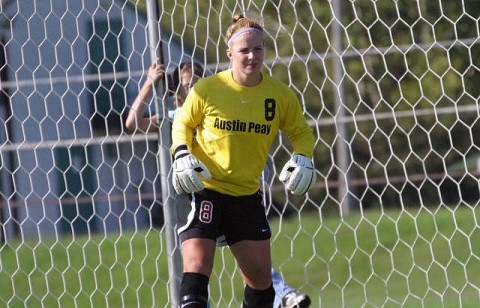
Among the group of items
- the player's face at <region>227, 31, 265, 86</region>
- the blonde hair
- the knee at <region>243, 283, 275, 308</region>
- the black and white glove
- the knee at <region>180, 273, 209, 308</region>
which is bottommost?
the knee at <region>243, 283, 275, 308</region>

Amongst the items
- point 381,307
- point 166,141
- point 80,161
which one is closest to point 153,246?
point 80,161

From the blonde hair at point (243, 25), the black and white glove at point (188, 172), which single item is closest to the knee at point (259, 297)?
the black and white glove at point (188, 172)

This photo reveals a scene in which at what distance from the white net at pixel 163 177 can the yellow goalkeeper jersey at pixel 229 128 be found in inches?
33.8

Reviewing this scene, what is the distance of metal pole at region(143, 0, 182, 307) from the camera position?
5.64m

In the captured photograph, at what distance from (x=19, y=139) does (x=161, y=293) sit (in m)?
2.96

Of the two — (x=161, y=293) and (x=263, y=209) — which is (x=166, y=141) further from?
(x=161, y=293)

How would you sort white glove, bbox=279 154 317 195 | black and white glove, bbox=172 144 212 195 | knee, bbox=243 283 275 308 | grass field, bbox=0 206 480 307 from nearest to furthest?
black and white glove, bbox=172 144 212 195, white glove, bbox=279 154 317 195, knee, bbox=243 283 275 308, grass field, bbox=0 206 480 307

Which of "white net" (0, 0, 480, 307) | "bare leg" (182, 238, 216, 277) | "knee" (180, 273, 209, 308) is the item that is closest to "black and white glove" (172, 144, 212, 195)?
"bare leg" (182, 238, 216, 277)

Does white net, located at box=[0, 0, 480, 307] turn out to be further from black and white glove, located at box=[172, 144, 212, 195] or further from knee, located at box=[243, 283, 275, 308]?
black and white glove, located at box=[172, 144, 212, 195]

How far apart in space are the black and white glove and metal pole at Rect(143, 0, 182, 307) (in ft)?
3.19

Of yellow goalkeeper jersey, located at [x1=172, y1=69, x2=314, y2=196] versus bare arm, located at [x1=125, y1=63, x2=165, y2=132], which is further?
bare arm, located at [x1=125, y1=63, x2=165, y2=132]

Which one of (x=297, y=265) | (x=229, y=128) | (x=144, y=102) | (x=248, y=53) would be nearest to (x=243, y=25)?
(x=248, y=53)

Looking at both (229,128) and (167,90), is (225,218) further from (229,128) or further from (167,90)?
(167,90)

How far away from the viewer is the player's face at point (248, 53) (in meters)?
4.82
